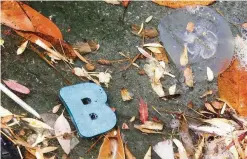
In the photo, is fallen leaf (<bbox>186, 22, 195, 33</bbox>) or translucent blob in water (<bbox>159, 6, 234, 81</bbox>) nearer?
translucent blob in water (<bbox>159, 6, 234, 81</bbox>)

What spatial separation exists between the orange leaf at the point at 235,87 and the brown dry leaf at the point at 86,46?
33.6 inches

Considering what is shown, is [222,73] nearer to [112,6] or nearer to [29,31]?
[112,6]

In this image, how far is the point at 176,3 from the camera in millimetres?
3014

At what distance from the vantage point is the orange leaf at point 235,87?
2697 millimetres

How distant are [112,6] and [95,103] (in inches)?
30.1

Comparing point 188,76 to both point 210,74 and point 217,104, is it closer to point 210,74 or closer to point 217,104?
point 210,74

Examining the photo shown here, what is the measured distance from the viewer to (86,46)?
2807 mm

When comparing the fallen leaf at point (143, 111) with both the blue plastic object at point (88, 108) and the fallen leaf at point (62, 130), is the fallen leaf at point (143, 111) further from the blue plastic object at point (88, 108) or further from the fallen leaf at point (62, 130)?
the fallen leaf at point (62, 130)

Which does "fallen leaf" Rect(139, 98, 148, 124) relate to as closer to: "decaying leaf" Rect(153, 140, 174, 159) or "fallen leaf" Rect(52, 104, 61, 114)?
"decaying leaf" Rect(153, 140, 174, 159)

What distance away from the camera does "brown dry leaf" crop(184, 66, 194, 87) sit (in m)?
2.79

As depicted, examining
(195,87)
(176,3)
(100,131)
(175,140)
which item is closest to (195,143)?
(175,140)

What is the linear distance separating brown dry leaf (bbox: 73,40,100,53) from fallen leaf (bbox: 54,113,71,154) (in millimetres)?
486

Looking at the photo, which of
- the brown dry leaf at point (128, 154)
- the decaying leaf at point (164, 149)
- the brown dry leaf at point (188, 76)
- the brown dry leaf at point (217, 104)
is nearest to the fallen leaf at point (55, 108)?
the brown dry leaf at point (128, 154)

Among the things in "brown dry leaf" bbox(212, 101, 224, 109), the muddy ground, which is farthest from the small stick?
"brown dry leaf" bbox(212, 101, 224, 109)
